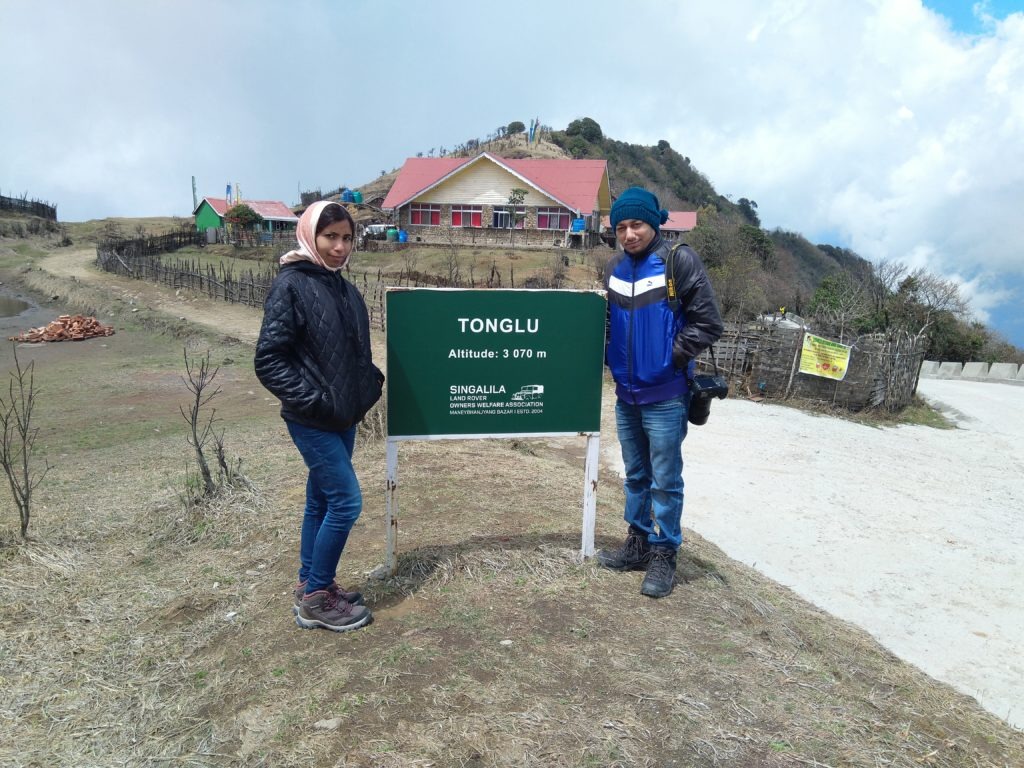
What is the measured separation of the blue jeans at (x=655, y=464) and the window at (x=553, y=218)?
31.7 m

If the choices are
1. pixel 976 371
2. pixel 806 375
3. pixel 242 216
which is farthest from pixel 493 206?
pixel 806 375

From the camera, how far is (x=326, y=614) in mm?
3062

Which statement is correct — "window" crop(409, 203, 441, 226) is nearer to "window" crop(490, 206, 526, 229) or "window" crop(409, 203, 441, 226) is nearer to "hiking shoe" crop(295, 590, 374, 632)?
"window" crop(490, 206, 526, 229)

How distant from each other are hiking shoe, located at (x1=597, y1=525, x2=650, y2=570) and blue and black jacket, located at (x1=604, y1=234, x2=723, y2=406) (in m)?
0.80

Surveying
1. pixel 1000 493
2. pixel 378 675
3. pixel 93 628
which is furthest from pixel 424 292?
pixel 1000 493

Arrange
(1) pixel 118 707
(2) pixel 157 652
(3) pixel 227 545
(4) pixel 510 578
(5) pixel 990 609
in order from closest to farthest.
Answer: (1) pixel 118 707
(2) pixel 157 652
(4) pixel 510 578
(3) pixel 227 545
(5) pixel 990 609

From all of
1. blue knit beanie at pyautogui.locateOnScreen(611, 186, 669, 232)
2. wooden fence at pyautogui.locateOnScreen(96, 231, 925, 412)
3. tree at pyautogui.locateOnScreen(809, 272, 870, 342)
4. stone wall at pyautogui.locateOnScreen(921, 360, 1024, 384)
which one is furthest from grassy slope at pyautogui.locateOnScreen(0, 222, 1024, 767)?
stone wall at pyautogui.locateOnScreen(921, 360, 1024, 384)

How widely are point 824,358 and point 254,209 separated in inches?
1492

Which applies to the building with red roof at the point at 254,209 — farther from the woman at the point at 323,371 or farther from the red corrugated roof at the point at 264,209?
the woman at the point at 323,371

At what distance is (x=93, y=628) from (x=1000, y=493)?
10.3 meters

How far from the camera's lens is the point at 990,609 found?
18.0ft

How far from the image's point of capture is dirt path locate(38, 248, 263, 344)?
1955 centimetres

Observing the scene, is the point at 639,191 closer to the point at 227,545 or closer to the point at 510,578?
the point at 510,578

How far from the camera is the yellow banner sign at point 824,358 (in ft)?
45.1
